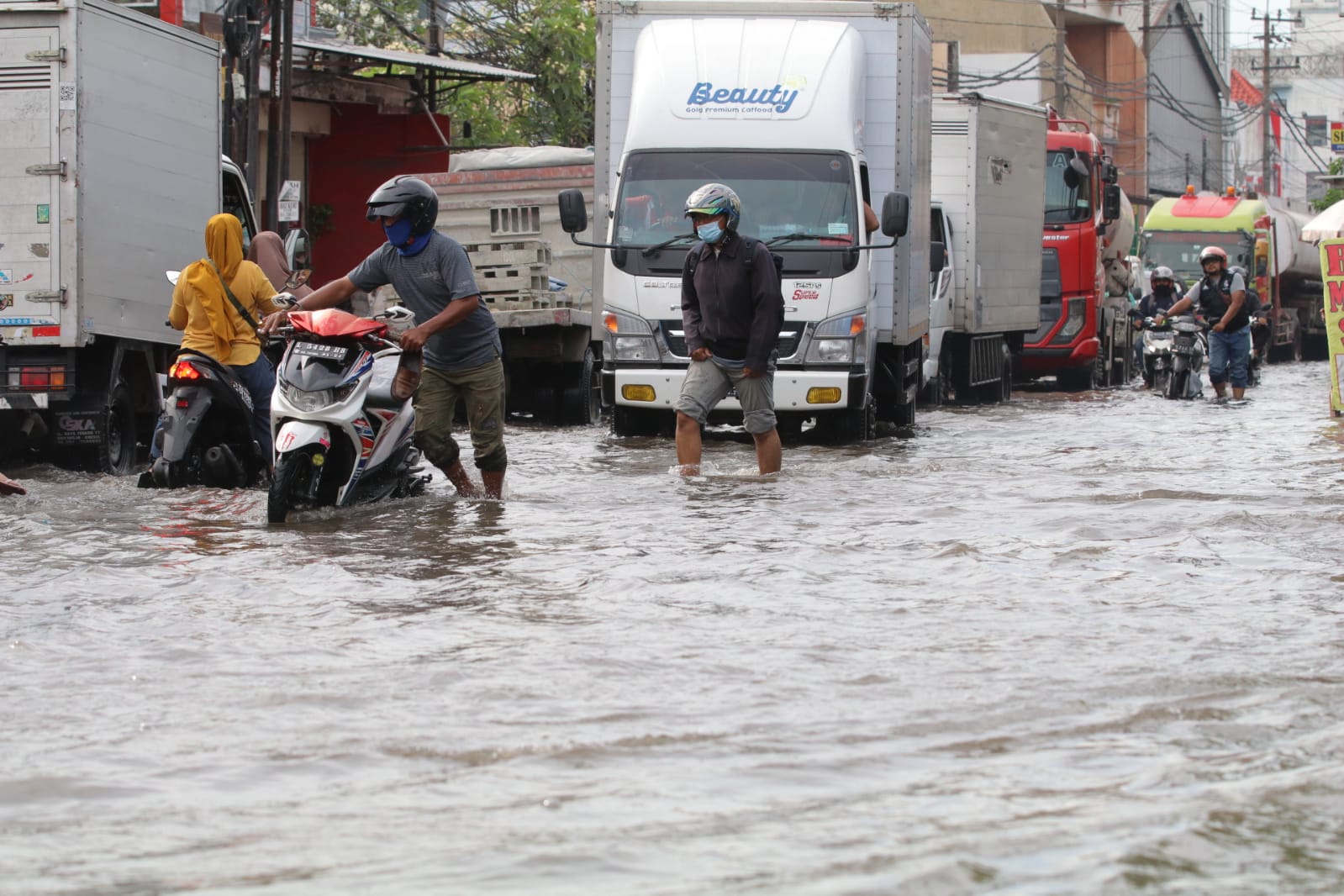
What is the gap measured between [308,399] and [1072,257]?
1829 cm

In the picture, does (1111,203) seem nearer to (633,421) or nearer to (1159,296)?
(1159,296)

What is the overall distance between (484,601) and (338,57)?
71.1 ft

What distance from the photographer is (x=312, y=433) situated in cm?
845

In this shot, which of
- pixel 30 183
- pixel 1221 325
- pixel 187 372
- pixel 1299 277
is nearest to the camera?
pixel 187 372

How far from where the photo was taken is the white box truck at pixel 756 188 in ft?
44.5

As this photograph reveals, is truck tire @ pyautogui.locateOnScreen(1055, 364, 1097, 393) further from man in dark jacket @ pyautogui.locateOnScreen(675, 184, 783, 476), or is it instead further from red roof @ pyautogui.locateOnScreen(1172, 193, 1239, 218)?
man in dark jacket @ pyautogui.locateOnScreen(675, 184, 783, 476)

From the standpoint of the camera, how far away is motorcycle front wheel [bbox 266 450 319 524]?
8477 mm

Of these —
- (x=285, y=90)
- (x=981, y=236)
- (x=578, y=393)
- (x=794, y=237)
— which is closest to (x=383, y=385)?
(x=794, y=237)

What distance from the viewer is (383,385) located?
29.3 feet

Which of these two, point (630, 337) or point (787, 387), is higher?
point (630, 337)

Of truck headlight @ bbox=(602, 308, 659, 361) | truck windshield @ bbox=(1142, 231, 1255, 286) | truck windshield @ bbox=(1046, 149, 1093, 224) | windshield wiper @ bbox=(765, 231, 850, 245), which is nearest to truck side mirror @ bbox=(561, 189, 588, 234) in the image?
truck headlight @ bbox=(602, 308, 659, 361)

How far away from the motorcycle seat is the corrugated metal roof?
1680cm

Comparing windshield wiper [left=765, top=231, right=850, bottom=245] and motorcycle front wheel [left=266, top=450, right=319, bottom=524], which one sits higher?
windshield wiper [left=765, top=231, right=850, bottom=245]

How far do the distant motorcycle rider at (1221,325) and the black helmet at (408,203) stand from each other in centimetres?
1327
